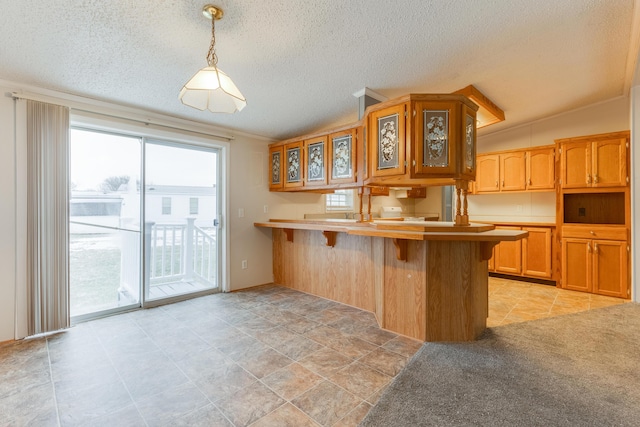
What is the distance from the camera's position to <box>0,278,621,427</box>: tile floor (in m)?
1.67

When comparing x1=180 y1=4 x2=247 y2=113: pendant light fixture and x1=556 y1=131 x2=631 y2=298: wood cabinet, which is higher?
x1=180 y1=4 x2=247 y2=113: pendant light fixture

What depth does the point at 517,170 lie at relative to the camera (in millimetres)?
4879

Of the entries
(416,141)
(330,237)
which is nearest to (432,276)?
(416,141)

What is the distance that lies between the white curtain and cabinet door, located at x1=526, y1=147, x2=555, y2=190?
6124mm

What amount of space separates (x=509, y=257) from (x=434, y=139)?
133 inches

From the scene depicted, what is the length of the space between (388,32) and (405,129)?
809mm

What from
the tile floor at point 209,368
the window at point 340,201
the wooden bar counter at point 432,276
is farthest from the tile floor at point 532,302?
the window at point 340,201

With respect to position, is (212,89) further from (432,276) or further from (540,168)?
(540,168)

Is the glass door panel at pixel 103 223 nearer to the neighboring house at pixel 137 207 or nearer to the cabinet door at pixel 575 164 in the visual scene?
the neighboring house at pixel 137 207

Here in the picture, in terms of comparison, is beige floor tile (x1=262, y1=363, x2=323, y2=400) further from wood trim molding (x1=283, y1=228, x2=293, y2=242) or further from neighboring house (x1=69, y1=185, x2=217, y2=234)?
neighboring house (x1=69, y1=185, x2=217, y2=234)

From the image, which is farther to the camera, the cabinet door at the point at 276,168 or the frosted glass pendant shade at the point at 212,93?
the cabinet door at the point at 276,168

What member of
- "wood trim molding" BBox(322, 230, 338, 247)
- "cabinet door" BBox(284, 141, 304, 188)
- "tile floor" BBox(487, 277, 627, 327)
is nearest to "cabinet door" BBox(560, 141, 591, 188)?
"tile floor" BBox(487, 277, 627, 327)

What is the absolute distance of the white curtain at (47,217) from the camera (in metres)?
2.66

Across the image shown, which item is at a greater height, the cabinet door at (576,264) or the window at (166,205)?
the window at (166,205)
